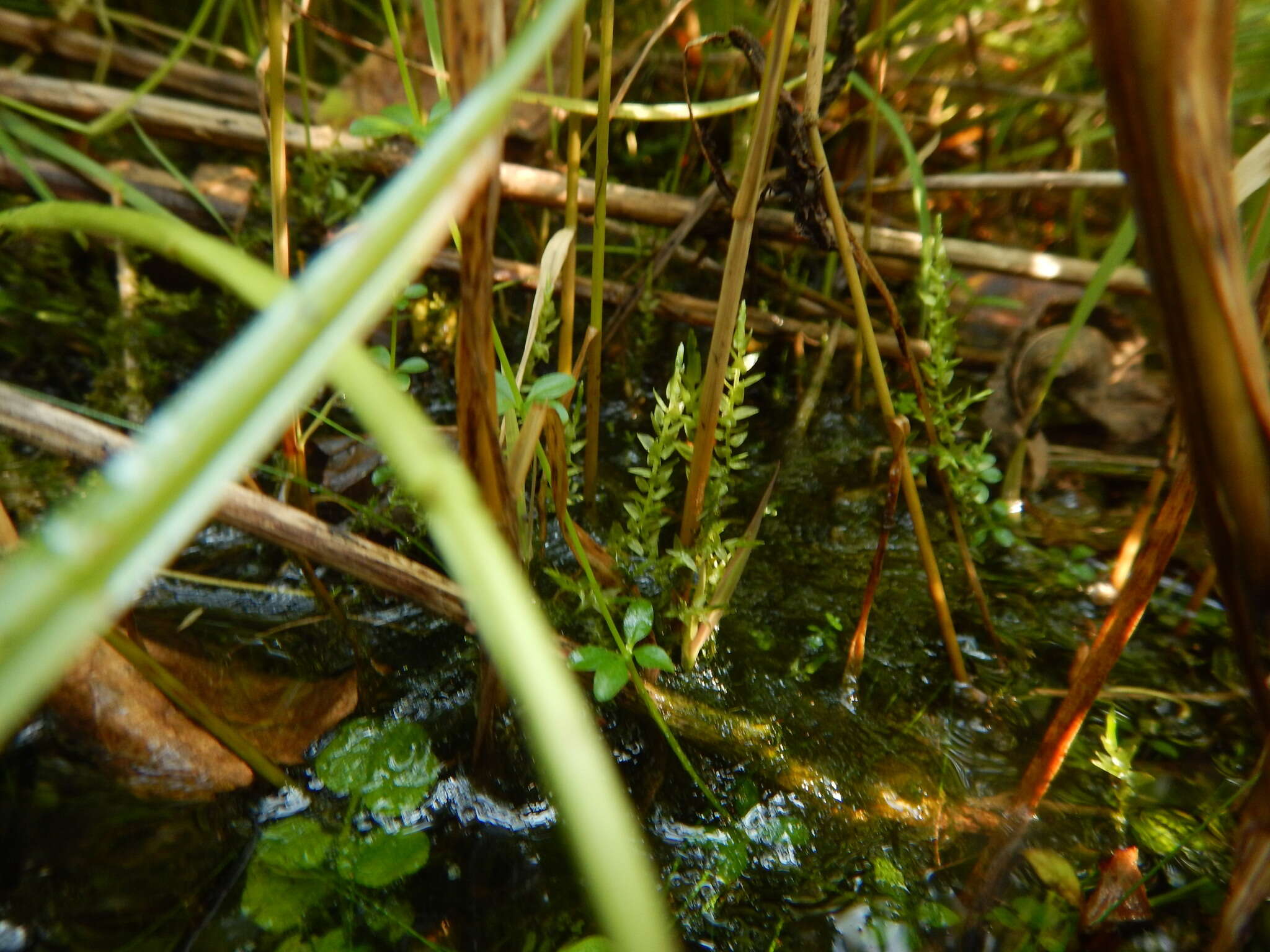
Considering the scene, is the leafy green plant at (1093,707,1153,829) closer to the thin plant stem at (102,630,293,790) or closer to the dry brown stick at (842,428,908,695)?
the dry brown stick at (842,428,908,695)

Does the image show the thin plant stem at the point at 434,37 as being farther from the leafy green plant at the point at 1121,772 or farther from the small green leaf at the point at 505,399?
the leafy green plant at the point at 1121,772

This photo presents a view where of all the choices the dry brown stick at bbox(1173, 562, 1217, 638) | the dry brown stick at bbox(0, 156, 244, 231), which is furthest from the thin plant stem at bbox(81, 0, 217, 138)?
the dry brown stick at bbox(1173, 562, 1217, 638)

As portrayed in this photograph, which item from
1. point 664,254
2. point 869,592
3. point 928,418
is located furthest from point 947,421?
point 664,254

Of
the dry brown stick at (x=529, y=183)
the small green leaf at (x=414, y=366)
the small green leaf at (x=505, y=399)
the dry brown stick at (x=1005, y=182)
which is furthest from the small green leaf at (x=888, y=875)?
the dry brown stick at (x=1005, y=182)

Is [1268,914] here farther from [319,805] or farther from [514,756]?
[319,805]

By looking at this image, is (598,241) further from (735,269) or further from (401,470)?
(401,470)

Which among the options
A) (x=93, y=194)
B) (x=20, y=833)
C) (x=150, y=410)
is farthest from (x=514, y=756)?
Result: (x=93, y=194)
